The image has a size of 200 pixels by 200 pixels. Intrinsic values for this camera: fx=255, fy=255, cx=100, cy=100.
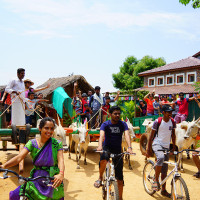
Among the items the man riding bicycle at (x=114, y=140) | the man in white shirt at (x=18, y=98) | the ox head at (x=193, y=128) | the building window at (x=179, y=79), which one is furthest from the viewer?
the building window at (x=179, y=79)

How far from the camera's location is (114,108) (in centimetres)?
506

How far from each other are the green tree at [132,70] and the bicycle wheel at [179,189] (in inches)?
1438

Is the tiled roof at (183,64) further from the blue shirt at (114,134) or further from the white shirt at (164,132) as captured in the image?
the blue shirt at (114,134)

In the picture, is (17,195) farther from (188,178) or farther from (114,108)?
(188,178)

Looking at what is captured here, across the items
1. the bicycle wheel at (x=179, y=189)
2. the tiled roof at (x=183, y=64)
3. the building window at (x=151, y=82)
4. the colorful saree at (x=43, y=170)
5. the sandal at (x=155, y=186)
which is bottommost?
the sandal at (x=155, y=186)

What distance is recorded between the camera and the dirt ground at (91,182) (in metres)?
6.26

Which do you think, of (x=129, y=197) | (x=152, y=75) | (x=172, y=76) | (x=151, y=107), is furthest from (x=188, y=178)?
(x=152, y=75)

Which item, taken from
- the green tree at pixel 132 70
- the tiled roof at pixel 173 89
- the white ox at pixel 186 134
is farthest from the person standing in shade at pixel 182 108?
the green tree at pixel 132 70

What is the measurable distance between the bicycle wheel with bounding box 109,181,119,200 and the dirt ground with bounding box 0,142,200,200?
5.07ft

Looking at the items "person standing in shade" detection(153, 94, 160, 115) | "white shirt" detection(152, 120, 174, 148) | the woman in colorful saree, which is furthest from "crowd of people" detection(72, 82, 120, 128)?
the woman in colorful saree

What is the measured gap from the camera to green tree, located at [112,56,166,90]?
4234 cm

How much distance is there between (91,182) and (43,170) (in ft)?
14.0

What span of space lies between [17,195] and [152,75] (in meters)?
26.2

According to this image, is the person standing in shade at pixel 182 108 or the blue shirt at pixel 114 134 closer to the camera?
the blue shirt at pixel 114 134
